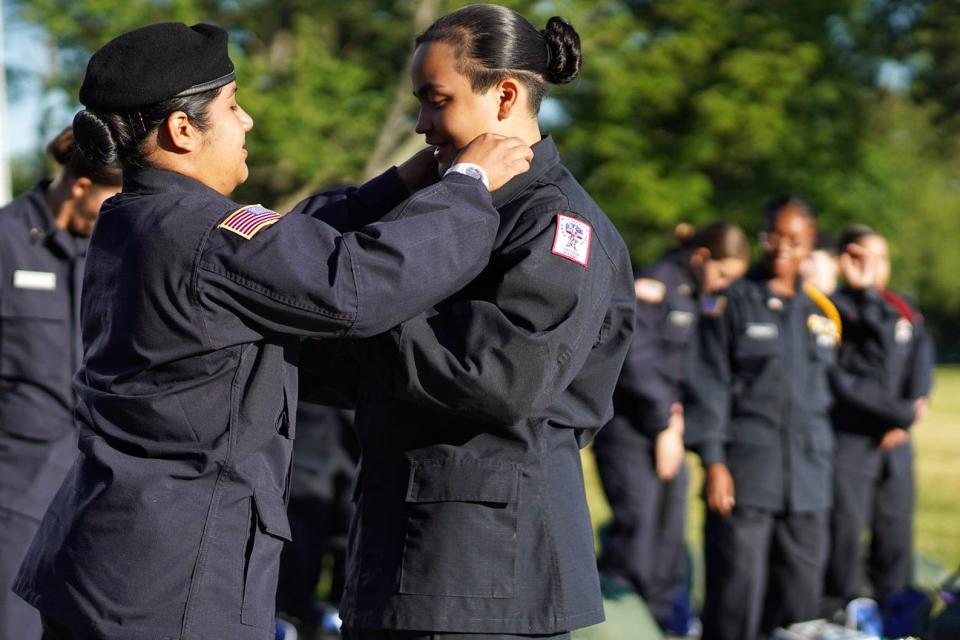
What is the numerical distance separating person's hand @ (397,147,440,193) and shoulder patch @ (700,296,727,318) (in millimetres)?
3708

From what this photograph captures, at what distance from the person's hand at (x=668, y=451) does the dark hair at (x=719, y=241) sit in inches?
45.7

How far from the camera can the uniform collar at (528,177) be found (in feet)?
9.39

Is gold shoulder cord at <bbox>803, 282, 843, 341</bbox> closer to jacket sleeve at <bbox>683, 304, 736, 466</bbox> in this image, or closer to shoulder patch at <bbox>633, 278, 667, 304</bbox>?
jacket sleeve at <bbox>683, 304, 736, 466</bbox>

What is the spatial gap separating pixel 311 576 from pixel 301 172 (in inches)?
625

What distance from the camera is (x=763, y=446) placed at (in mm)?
6520

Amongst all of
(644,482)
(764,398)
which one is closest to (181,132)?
(764,398)

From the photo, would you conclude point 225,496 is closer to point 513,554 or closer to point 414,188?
point 513,554

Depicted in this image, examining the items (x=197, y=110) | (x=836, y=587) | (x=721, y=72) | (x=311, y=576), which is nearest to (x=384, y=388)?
(x=197, y=110)

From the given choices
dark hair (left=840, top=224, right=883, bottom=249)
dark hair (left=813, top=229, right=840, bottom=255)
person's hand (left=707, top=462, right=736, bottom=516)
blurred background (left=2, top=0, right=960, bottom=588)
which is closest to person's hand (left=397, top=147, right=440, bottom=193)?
person's hand (left=707, top=462, right=736, bottom=516)

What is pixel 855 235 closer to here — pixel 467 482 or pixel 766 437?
pixel 766 437

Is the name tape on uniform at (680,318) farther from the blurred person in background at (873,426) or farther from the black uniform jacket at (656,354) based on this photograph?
the blurred person in background at (873,426)

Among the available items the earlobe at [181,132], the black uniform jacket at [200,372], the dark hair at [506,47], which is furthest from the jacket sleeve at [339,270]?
the dark hair at [506,47]

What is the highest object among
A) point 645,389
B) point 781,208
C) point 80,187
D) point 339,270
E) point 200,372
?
point 339,270

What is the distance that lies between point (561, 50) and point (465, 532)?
1.08 m
